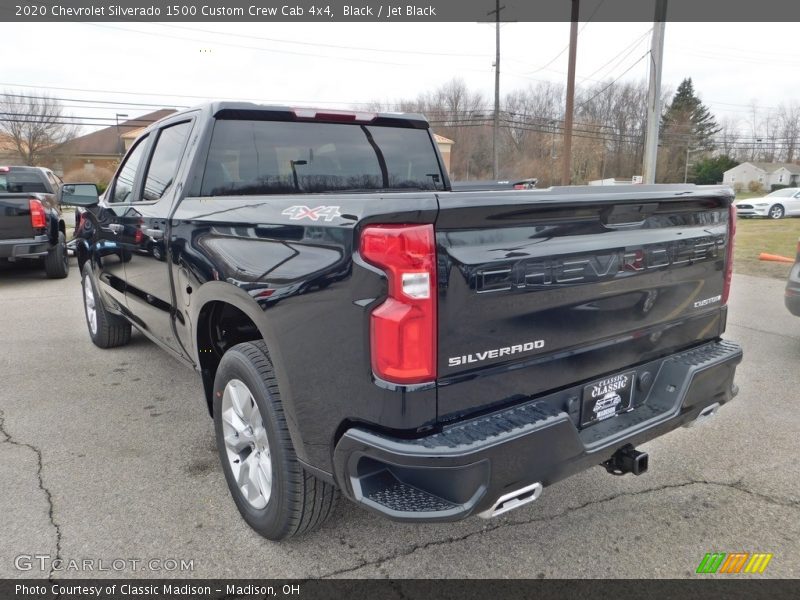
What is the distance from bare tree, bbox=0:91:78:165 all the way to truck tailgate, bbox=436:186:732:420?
165 ft

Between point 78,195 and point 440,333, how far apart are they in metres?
4.86

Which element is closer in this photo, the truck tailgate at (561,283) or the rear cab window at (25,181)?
the truck tailgate at (561,283)

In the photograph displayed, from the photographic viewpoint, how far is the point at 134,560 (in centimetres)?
244

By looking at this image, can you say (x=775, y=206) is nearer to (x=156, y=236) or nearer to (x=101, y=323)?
(x=101, y=323)

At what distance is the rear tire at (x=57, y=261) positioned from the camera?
960cm

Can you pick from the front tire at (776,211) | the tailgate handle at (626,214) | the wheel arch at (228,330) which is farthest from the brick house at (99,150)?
the tailgate handle at (626,214)

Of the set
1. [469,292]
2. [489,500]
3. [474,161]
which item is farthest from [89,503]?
[474,161]

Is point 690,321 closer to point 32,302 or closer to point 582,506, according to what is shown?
point 582,506

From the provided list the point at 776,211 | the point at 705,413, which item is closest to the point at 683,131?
the point at 776,211

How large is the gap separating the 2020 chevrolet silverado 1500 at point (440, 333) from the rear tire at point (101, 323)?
2.51 meters

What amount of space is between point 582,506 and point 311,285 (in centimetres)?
182

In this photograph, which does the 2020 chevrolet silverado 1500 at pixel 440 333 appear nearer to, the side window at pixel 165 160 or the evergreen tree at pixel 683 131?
the side window at pixel 165 160

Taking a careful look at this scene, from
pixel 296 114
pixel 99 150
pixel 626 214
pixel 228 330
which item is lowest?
pixel 228 330

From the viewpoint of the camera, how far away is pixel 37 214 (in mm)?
9016
